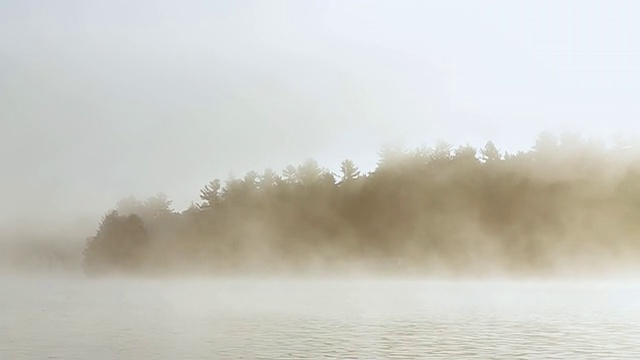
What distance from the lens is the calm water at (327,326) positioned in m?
10.7

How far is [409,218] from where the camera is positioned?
35.2 m

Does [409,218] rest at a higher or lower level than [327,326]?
higher

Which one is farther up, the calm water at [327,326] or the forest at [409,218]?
the forest at [409,218]

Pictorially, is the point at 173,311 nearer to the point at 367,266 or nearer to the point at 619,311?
the point at 619,311

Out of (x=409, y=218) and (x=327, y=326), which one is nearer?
(x=327, y=326)

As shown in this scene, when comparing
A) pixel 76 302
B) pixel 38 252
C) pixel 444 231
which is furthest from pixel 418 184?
pixel 76 302

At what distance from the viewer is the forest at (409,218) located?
32031mm

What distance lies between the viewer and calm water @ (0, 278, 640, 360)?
35.2 ft

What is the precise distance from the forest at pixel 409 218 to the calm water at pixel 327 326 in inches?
453

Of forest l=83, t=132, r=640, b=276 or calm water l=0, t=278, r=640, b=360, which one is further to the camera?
forest l=83, t=132, r=640, b=276

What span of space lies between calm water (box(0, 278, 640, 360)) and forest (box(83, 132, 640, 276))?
11.5 metres

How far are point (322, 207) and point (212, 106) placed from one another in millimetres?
5767

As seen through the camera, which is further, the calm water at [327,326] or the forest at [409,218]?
the forest at [409,218]

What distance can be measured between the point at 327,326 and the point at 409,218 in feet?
72.9
